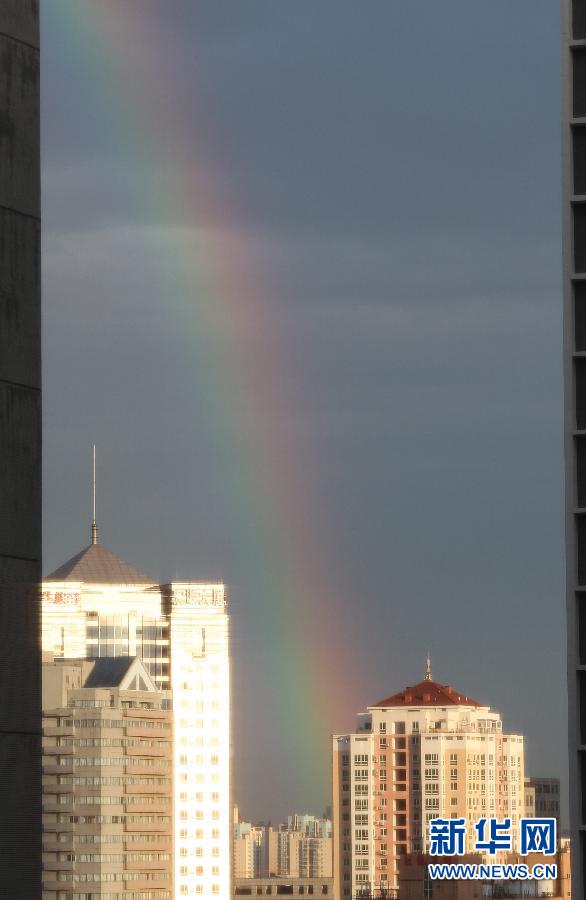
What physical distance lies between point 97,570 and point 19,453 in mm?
118916

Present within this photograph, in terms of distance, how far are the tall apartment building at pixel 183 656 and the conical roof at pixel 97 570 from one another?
15 centimetres

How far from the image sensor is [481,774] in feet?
→ 380

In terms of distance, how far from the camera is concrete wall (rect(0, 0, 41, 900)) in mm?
10250

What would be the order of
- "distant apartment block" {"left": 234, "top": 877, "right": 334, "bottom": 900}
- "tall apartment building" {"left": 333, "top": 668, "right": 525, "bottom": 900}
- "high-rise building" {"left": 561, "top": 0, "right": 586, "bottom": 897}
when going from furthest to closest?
"distant apartment block" {"left": 234, "top": 877, "right": 334, "bottom": 900} < "tall apartment building" {"left": 333, "top": 668, "right": 525, "bottom": 900} < "high-rise building" {"left": 561, "top": 0, "right": 586, "bottom": 897}

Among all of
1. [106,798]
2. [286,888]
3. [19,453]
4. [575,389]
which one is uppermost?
[575,389]

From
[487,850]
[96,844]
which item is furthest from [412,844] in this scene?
[96,844]

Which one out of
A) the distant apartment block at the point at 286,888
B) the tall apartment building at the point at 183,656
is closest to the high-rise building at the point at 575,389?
the tall apartment building at the point at 183,656

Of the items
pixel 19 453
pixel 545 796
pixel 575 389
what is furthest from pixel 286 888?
pixel 19 453

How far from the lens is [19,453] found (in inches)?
413

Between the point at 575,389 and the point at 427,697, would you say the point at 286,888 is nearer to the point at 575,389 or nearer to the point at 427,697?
the point at 427,697

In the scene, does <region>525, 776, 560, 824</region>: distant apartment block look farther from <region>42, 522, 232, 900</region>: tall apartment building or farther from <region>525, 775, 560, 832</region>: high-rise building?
<region>42, 522, 232, 900</region>: tall apartment building

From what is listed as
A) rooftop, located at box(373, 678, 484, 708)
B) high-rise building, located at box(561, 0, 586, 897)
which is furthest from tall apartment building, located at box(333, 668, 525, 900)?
high-rise building, located at box(561, 0, 586, 897)

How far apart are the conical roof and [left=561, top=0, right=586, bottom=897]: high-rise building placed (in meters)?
115

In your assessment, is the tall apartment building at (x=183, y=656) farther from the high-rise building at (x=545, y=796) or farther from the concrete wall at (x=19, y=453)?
the concrete wall at (x=19, y=453)
